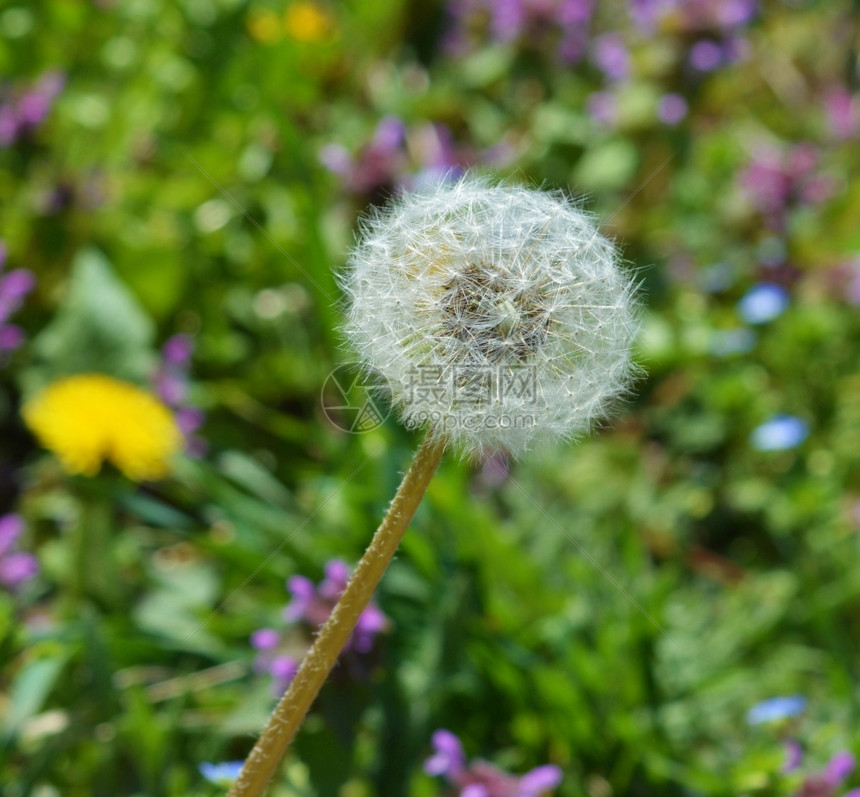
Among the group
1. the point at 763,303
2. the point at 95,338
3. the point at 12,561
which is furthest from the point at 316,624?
the point at 763,303

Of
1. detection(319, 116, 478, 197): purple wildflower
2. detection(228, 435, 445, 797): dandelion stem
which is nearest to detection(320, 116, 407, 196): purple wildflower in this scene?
detection(319, 116, 478, 197): purple wildflower

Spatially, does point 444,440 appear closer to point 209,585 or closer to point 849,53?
point 209,585

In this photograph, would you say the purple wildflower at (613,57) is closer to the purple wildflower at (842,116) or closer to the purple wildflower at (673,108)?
the purple wildflower at (673,108)

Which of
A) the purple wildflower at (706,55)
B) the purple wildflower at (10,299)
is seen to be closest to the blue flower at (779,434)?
the purple wildflower at (706,55)

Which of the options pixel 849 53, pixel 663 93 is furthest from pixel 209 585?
pixel 849 53

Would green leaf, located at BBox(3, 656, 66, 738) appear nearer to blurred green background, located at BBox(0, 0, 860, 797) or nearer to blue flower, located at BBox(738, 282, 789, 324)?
blurred green background, located at BBox(0, 0, 860, 797)

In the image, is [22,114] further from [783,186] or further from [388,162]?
[783,186]
